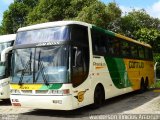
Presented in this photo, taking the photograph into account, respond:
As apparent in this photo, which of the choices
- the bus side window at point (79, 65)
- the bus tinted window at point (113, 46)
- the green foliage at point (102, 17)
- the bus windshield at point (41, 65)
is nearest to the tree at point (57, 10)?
the green foliage at point (102, 17)

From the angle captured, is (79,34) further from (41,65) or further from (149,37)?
(149,37)

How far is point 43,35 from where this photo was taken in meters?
12.6

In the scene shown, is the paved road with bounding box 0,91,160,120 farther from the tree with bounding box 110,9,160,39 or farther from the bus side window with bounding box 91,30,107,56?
the tree with bounding box 110,9,160,39

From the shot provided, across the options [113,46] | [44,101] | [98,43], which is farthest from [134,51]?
[44,101]

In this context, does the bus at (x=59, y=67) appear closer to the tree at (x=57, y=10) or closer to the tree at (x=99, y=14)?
the tree at (x=99, y=14)

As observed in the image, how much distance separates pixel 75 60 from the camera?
465 inches

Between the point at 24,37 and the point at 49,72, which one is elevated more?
the point at 24,37

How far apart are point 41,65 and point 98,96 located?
9.75 feet

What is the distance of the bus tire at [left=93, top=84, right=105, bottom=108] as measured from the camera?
44.9ft

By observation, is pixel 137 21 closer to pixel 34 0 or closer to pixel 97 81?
pixel 34 0

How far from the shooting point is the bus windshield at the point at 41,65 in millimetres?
11711

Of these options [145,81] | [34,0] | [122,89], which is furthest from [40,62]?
[34,0]

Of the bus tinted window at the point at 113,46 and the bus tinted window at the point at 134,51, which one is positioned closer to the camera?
the bus tinted window at the point at 113,46

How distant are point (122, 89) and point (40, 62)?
18.9 ft
